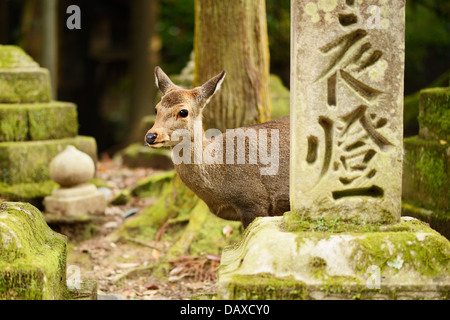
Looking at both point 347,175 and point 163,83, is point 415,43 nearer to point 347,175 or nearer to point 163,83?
point 163,83

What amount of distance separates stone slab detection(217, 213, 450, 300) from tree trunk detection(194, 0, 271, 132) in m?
3.16

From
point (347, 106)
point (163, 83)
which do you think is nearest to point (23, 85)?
point (163, 83)

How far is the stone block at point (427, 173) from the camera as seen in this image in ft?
20.6

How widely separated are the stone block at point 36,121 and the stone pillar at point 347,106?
4.79 metres

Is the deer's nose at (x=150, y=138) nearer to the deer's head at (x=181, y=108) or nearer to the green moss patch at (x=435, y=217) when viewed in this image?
the deer's head at (x=181, y=108)

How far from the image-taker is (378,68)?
3904 millimetres

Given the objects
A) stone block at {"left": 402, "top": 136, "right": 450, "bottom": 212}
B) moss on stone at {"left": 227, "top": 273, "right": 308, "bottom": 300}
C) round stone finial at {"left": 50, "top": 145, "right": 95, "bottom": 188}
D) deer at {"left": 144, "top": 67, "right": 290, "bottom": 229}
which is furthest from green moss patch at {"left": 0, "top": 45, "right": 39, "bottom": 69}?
moss on stone at {"left": 227, "top": 273, "right": 308, "bottom": 300}

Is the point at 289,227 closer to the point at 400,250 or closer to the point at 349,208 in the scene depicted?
Result: the point at 349,208

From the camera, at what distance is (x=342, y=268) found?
12.3 feet

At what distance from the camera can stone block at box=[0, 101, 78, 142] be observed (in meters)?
7.75

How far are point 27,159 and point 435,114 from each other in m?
4.74
